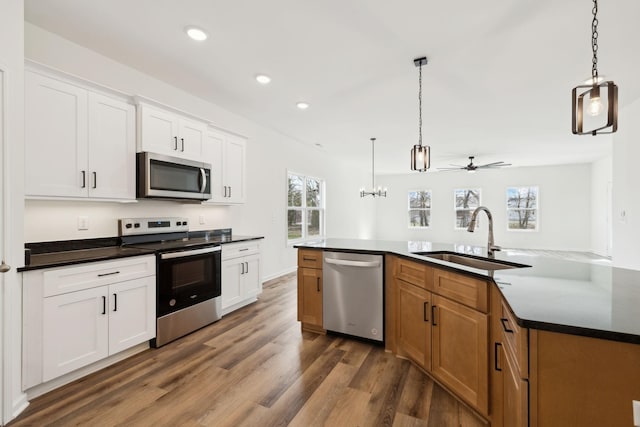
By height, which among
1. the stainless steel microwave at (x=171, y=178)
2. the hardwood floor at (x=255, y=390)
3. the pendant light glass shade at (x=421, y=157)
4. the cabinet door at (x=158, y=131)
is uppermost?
the cabinet door at (x=158, y=131)

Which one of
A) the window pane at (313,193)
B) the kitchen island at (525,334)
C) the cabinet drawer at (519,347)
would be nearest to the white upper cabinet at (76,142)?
the kitchen island at (525,334)

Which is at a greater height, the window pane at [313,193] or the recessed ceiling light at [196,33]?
the recessed ceiling light at [196,33]

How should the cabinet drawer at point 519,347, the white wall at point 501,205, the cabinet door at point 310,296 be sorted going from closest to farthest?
the cabinet drawer at point 519,347
the cabinet door at point 310,296
the white wall at point 501,205

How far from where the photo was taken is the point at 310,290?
300 cm

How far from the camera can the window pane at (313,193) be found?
6594mm

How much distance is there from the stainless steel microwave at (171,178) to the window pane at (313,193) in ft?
10.7

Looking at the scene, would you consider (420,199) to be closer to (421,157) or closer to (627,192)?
(627,192)

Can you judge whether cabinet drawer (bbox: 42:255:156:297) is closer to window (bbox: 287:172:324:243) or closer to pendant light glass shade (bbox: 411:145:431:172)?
pendant light glass shade (bbox: 411:145:431:172)

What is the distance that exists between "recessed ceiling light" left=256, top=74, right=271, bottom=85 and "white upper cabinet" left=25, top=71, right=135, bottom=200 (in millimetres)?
1294

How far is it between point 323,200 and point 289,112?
10.5ft

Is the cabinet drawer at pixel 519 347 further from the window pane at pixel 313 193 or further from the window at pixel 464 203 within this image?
the window at pixel 464 203

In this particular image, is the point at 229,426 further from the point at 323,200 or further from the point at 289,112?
the point at 323,200

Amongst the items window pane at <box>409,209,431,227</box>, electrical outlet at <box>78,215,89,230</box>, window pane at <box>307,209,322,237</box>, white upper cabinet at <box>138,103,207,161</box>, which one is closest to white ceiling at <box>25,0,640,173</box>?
white upper cabinet at <box>138,103,207,161</box>

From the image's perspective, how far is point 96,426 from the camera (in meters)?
1.66
